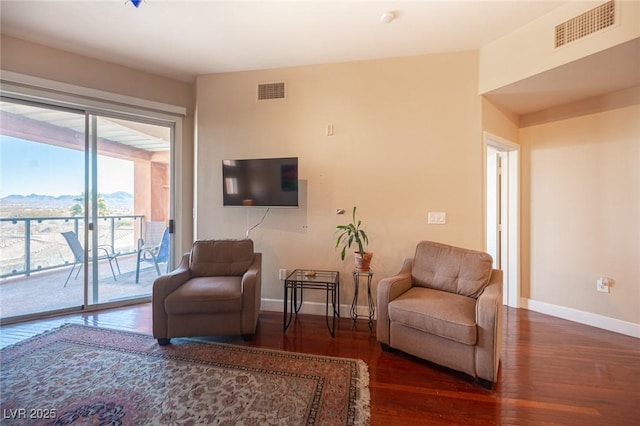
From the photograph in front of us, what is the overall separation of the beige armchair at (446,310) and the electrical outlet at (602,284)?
1.44 metres

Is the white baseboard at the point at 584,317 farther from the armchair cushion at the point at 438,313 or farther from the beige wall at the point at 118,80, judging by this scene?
the beige wall at the point at 118,80

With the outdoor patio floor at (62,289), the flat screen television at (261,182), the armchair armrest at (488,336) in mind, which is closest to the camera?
the armchair armrest at (488,336)

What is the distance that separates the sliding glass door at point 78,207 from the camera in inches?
113

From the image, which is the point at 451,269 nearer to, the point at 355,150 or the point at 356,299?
the point at 356,299

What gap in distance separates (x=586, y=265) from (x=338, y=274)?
2.73 metres

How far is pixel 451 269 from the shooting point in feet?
8.12

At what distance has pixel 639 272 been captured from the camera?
2652 mm

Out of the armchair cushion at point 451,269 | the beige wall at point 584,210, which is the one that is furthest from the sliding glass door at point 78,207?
the beige wall at point 584,210

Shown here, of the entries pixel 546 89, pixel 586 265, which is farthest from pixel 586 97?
pixel 586 265

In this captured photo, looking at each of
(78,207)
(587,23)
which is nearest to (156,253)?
(78,207)

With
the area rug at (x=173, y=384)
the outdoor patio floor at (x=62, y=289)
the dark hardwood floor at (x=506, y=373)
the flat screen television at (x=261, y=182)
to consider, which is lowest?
the dark hardwood floor at (x=506, y=373)

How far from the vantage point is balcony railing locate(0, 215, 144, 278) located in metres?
2.86

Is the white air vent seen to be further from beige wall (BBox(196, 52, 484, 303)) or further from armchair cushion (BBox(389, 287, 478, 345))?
armchair cushion (BBox(389, 287, 478, 345))

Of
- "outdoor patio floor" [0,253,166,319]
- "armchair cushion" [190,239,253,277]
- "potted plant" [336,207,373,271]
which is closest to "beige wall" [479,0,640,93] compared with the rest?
"potted plant" [336,207,373,271]
